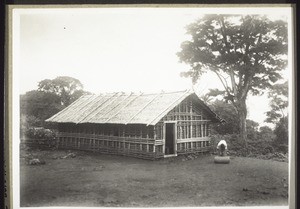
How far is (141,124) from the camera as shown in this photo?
8.45ft

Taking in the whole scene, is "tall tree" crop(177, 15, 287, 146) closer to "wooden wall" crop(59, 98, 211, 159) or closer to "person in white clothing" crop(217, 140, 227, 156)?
"person in white clothing" crop(217, 140, 227, 156)

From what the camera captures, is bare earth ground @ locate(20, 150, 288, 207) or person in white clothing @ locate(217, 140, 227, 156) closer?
bare earth ground @ locate(20, 150, 288, 207)

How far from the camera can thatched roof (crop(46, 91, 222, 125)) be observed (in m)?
2.56

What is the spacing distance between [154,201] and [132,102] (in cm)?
84

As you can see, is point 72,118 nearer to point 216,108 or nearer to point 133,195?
point 133,195

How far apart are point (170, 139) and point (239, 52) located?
37.4 inches

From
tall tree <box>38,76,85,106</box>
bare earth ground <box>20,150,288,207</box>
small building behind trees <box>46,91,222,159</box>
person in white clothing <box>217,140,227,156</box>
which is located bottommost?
Result: bare earth ground <box>20,150,288,207</box>

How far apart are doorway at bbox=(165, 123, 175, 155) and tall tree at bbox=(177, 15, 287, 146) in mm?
442

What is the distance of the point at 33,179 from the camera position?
2500mm

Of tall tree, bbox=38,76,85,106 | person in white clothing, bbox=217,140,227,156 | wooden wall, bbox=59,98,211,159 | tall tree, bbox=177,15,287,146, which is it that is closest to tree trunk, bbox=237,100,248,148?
tall tree, bbox=177,15,287,146

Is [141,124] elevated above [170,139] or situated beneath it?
elevated above

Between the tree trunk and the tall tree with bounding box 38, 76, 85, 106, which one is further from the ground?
the tall tree with bounding box 38, 76, 85, 106

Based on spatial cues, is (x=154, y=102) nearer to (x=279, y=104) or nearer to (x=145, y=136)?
(x=145, y=136)

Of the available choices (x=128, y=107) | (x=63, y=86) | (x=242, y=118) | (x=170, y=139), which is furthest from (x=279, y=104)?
(x=63, y=86)
